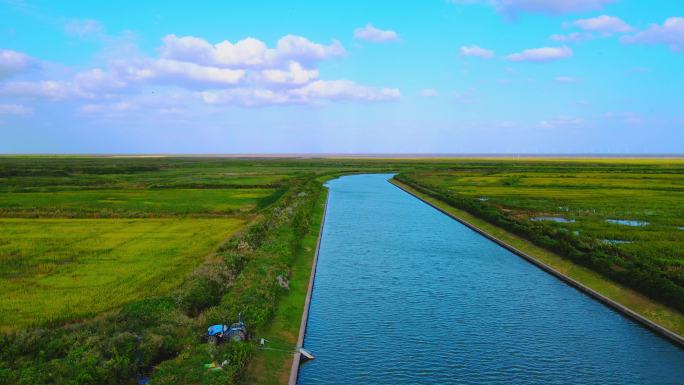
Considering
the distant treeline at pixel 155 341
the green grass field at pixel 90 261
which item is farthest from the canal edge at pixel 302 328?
the green grass field at pixel 90 261

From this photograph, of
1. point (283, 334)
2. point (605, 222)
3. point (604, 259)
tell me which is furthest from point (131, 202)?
point (605, 222)

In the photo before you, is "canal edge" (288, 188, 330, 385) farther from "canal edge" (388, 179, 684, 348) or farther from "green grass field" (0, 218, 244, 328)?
"canal edge" (388, 179, 684, 348)

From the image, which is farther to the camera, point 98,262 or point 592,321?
point 98,262

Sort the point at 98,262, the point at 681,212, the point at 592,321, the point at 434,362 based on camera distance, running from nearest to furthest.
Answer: the point at 434,362, the point at 592,321, the point at 98,262, the point at 681,212

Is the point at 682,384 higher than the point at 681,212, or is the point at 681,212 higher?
the point at 681,212

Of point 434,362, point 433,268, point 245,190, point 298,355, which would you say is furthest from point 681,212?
point 245,190

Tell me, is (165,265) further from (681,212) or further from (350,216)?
(681,212)

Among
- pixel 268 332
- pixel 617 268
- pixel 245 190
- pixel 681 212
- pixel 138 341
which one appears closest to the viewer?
pixel 138 341
